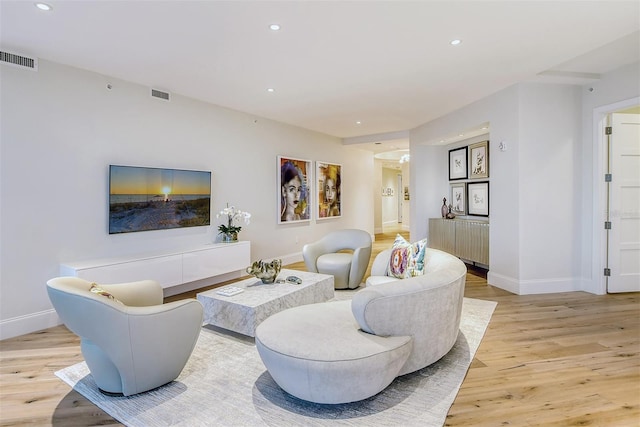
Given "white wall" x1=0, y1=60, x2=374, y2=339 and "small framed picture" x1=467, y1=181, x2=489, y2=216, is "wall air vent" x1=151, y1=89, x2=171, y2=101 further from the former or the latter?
"small framed picture" x1=467, y1=181, x2=489, y2=216

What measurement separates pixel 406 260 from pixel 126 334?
8.08 feet

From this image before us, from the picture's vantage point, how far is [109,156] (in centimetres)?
394

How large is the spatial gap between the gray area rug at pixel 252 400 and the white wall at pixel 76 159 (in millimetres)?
1425

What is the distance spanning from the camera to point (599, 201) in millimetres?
4332

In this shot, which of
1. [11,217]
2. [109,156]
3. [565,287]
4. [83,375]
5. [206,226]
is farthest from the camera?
[206,226]

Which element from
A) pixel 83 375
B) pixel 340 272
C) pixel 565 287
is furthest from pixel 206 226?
pixel 565 287

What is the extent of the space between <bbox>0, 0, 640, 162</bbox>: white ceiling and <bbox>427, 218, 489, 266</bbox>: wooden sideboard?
7.08 feet

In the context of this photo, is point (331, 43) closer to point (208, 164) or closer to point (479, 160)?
point (208, 164)

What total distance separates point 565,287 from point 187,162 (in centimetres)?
543

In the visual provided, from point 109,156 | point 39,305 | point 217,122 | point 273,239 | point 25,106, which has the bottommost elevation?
point 39,305

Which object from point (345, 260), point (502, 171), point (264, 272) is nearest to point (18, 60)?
point (264, 272)

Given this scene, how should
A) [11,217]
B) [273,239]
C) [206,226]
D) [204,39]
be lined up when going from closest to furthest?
[204,39], [11,217], [206,226], [273,239]

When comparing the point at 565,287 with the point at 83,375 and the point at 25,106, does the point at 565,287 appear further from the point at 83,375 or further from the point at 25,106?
the point at 25,106

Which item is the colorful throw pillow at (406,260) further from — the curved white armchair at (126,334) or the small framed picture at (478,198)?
the small framed picture at (478,198)
